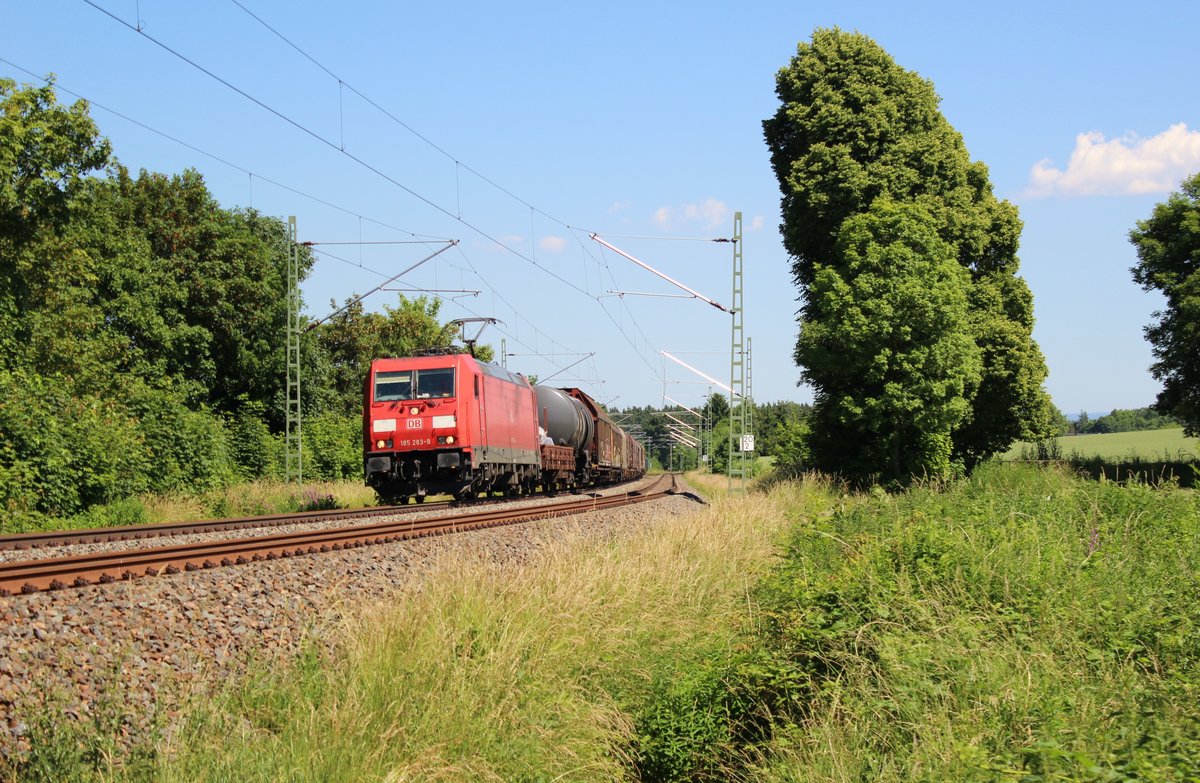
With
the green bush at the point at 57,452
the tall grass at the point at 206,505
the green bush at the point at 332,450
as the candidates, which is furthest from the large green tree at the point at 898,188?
the green bush at the point at 57,452

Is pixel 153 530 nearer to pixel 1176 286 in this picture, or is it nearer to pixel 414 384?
pixel 414 384

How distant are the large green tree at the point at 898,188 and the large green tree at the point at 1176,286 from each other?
23.5ft

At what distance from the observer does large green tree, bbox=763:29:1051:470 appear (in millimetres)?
36031

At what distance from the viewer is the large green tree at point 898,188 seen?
118ft

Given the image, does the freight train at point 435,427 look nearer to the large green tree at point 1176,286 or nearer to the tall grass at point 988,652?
the tall grass at point 988,652

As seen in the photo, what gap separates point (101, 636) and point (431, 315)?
206 ft

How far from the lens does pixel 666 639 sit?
10562mm

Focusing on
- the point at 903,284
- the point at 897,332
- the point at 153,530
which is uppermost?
the point at 903,284

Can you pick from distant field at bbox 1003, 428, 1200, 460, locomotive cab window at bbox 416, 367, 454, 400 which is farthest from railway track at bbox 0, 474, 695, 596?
distant field at bbox 1003, 428, 1200, 460

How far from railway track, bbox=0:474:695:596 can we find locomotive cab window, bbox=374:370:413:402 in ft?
19.2

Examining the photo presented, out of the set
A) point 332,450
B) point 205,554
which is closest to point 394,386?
point 205,554

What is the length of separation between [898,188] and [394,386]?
19.1 m

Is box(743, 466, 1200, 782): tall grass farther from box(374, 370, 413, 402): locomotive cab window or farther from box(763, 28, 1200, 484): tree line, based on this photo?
box(763, 28, 1200, 484): tree line

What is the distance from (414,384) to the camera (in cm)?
2522
